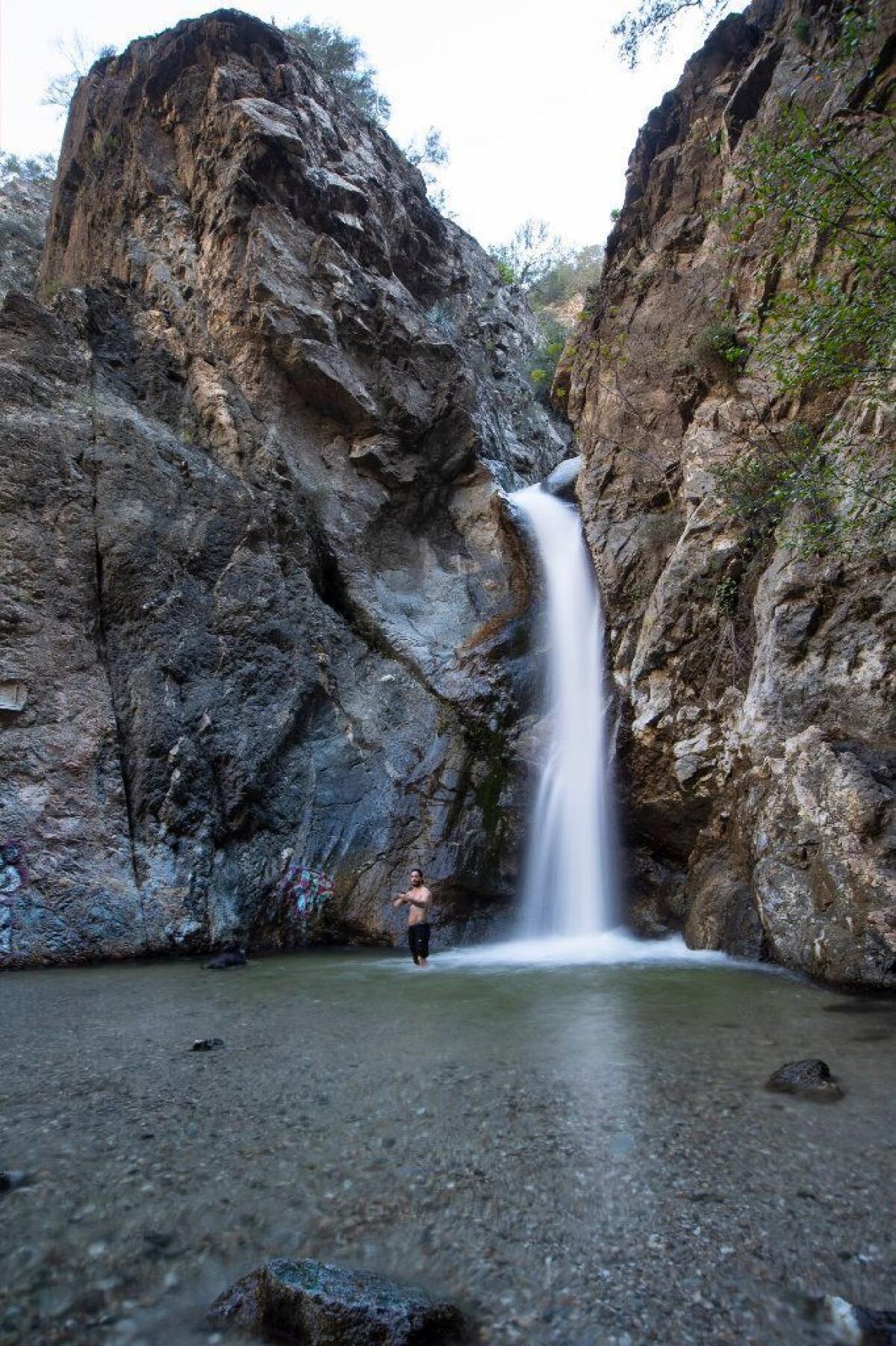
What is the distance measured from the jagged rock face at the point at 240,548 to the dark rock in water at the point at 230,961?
0.99 metres

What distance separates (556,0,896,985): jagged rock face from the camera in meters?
8.43

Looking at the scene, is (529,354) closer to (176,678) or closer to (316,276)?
(316,276)

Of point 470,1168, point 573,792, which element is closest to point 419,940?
point 573,792

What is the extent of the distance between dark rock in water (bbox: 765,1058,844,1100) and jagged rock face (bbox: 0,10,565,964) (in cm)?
836

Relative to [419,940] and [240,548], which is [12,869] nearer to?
[419,940]

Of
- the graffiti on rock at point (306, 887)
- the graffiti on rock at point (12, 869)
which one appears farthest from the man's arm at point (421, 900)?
the graffiti on rock at point (12, 869)

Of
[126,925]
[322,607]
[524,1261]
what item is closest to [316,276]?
[322,607]

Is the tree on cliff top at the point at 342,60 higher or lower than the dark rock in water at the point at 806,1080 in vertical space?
higher

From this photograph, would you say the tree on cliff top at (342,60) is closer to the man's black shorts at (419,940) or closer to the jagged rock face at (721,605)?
the jagged rock face at (721,605)

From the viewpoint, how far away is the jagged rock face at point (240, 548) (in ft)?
36.8

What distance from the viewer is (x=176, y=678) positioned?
486 inches

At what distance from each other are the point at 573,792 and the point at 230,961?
6706 millimetres

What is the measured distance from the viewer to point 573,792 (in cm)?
1331

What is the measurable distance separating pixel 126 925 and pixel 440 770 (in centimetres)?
589
